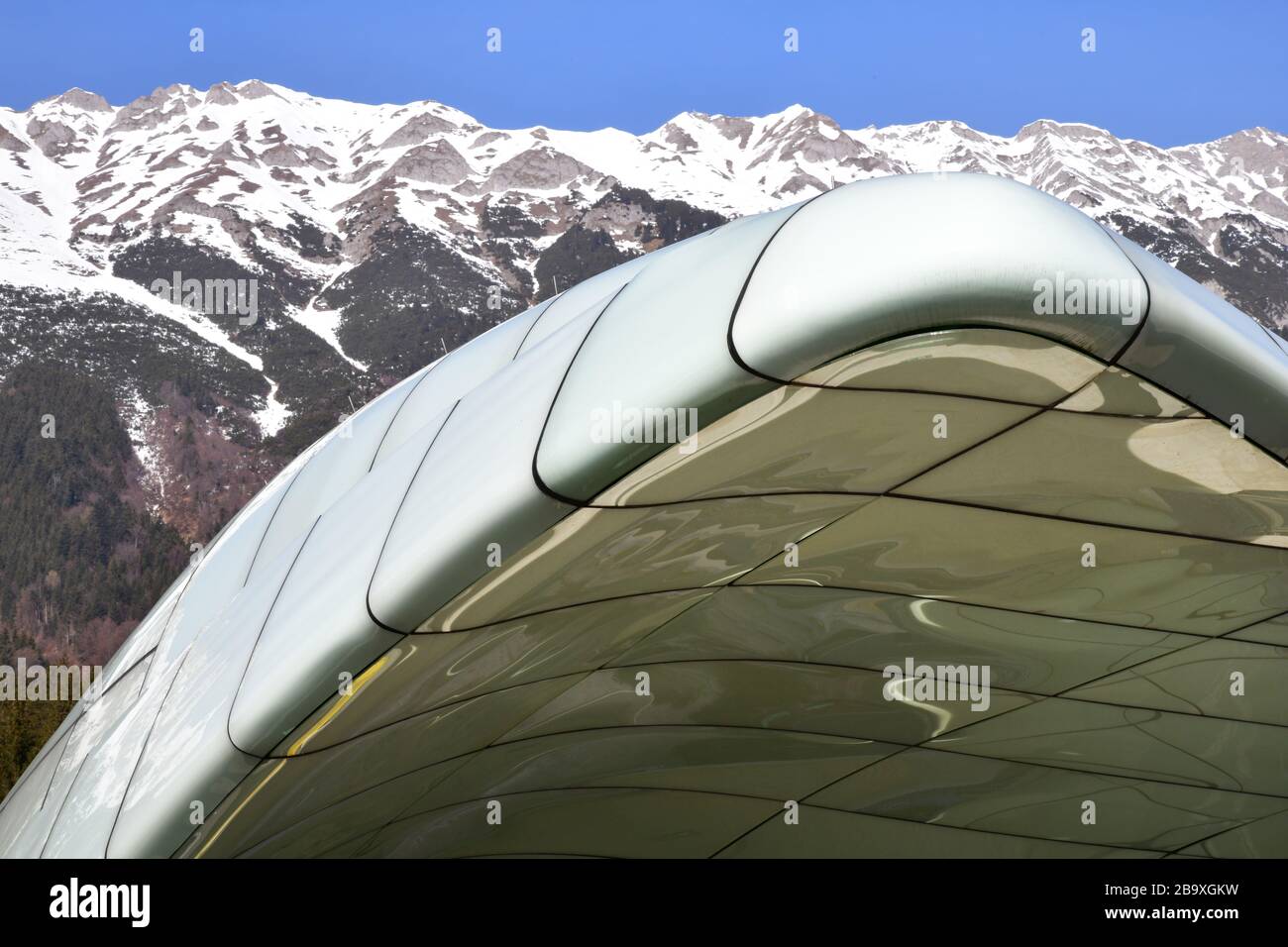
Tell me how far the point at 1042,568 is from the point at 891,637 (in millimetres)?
1542

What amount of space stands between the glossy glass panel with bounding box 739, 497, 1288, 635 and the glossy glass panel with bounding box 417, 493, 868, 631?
32cm

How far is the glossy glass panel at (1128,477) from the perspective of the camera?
5602 millimetres

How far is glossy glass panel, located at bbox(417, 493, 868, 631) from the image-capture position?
600cm

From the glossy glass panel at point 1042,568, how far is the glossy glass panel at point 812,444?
0.57 meters

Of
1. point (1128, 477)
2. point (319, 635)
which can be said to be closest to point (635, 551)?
point (319, 635)

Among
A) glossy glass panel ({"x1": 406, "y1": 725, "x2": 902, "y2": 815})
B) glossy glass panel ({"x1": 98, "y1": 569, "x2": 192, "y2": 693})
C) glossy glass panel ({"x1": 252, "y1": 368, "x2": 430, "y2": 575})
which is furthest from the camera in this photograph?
glossy glass panel ({"x1": 98, "y1": 569, "x2": 192, "y2": 693})

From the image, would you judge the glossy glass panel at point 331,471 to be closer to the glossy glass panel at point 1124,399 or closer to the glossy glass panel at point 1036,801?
the glossy glass panel at point 1036,801

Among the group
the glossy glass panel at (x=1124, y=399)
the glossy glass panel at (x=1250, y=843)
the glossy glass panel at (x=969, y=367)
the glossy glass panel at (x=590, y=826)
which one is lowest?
the glossy glass panel at (x=1250, y=843)

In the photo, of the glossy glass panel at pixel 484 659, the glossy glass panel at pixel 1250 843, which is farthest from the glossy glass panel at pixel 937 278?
the glossy glass panel at pixel 1250 843

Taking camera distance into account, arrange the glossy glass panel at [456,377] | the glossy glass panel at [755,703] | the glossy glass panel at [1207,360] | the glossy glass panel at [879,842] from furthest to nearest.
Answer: the glossy glass panel at [456,377]
the glossy glass panel at [879,842]
the glossy glass panel at [755,703]
the glossy glass panel at [1207,360]

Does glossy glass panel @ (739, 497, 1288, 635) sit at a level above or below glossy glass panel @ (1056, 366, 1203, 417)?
below

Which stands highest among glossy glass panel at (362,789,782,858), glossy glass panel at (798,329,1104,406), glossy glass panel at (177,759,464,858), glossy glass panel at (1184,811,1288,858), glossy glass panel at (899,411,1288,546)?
glossy glass panel at (798,329,1104,406)

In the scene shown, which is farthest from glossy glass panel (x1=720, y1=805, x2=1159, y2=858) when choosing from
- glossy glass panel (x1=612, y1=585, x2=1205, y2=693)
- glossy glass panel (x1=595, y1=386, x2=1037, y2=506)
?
glossy glass panel (x1=595, y1=386, x2=1037, y2=506)

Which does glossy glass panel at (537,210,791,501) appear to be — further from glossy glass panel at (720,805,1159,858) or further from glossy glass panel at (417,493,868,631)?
glossy glass panel at (720,805,1159,858)
